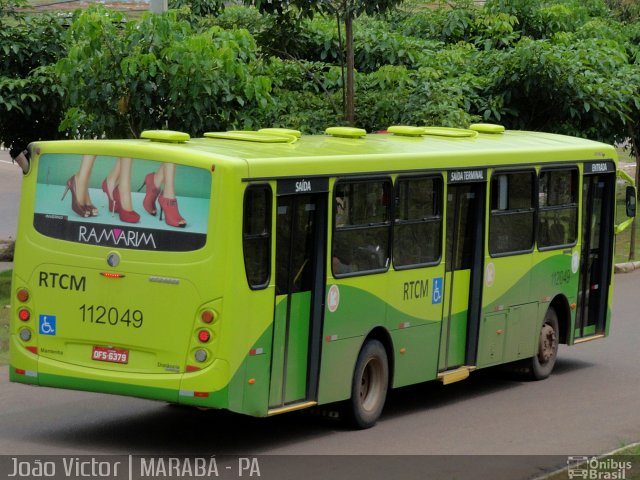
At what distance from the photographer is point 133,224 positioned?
1048cm

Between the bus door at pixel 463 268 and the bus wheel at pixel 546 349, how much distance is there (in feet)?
5.12

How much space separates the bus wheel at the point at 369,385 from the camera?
1177cm

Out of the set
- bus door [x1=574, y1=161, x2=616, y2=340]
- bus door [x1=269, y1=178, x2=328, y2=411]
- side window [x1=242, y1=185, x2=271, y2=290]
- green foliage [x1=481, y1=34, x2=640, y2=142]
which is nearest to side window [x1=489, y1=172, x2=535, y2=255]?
bus door [x1=574, y1=161, x2=616, y2=340]

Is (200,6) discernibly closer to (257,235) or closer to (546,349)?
(546,349)

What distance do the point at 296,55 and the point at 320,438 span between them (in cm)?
994

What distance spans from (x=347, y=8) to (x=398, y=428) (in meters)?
6.84

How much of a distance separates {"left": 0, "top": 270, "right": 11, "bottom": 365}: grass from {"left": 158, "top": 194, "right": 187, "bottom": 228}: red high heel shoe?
192 inches

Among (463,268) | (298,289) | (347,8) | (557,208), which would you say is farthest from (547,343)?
(347,8)

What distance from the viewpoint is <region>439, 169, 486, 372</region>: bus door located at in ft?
42.7

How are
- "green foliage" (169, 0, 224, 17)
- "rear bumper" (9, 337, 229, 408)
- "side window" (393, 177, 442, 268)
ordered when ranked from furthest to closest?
"green foliage" (169, 0, 224, 17) → "side window" (393, 177, 442, 268) → "rear bumper" (9, 337, 229, 408)

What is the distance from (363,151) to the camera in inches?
473

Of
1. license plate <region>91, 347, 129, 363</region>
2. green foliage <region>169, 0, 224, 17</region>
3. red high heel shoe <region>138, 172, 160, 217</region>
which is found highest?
green foliage <region>169, 0, 224, 17</region>

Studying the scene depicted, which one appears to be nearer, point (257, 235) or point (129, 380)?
point (129, 380)

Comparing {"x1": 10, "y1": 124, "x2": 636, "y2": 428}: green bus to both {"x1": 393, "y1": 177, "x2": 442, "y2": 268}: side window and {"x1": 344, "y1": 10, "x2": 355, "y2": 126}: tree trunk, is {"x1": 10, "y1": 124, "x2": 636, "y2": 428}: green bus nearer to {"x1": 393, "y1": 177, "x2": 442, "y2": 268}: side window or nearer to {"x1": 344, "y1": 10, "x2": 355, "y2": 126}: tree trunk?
{"x1": 393, "y1": 177, "x2": 442, "y2": 268}: side window
